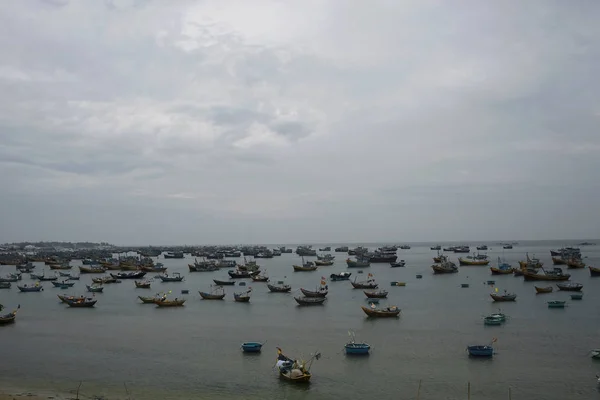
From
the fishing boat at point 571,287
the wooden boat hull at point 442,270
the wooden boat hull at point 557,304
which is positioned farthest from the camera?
the wooden boat hull at point 442,270

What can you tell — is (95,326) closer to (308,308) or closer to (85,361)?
(85,361)

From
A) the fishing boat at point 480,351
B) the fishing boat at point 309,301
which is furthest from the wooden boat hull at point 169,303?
the fishing boat at point 480,351

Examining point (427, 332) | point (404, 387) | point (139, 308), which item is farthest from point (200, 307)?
point (404, 387)

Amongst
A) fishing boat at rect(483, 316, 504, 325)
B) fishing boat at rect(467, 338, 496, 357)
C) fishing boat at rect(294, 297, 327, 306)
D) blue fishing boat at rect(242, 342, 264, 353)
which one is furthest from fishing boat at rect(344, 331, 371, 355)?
fishing boat at rect(294, 297, 327, 306)

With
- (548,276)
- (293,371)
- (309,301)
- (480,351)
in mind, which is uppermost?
(548,276)

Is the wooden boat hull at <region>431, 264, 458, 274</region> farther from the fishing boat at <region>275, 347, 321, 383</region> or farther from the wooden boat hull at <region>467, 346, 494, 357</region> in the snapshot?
the fishing boat at <region>275, 347, 321, 383</region>

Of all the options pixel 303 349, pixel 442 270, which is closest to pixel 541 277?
pixel 442 270

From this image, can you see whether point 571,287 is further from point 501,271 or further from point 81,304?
point 81,304

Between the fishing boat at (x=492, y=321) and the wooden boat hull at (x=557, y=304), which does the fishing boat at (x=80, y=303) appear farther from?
the wooden boat hull at (x=557, y=304)
